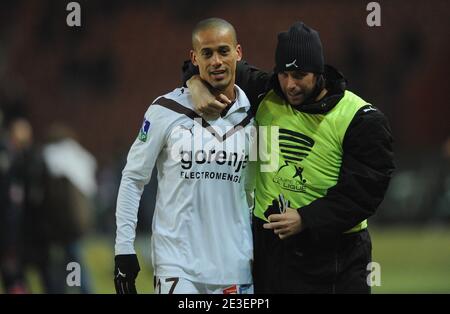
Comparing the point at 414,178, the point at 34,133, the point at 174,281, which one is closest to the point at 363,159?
the point at 174,281

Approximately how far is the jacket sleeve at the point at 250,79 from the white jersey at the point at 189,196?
14.9 inches

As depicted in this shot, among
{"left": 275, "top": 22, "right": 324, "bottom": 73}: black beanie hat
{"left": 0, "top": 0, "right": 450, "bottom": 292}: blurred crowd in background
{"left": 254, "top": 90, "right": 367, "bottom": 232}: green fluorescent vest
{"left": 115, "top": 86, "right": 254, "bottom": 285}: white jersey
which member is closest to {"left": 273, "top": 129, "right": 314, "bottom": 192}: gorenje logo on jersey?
{"left": 254, "top": 90, "right": 367, "bottom": 232}: green fluorescent vest

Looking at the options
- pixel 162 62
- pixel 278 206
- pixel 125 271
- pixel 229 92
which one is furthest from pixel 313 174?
pixel 162 62

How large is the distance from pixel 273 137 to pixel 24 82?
69.1 feet

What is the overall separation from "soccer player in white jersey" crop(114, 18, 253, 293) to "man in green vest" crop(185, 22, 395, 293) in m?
0.17

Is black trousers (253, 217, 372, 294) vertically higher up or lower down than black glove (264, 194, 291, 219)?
lower down

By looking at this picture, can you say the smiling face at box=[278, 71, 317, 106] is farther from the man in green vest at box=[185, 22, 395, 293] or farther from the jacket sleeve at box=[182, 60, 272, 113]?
the jacket sleeve at box=[182, 60, 272, 113]

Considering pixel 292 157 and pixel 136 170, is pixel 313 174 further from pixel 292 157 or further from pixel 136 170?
pixel 136 170

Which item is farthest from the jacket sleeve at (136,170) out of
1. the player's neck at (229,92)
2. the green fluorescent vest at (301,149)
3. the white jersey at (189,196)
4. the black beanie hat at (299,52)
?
the black beanie hat at (299,52)

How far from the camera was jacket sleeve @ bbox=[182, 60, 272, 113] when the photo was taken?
5.12 metres

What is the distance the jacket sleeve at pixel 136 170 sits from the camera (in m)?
4.74

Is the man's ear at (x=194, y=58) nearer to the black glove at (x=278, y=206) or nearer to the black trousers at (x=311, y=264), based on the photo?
the black glove at (x=278, y=206)
